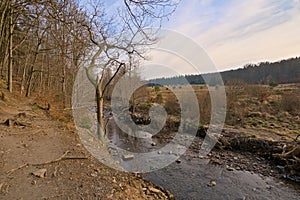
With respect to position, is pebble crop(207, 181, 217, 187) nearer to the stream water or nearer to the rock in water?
the stream water

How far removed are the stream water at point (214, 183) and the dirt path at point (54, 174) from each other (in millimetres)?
1126

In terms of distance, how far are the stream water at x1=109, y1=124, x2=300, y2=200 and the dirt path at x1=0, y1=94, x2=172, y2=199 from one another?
3.69 ft

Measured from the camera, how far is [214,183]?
7773mm

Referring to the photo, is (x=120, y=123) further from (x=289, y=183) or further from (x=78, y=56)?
(x=289, y=183)

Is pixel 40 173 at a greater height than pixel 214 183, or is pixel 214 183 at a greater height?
pixel 40 173

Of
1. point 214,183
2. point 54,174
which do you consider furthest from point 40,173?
point 214,183

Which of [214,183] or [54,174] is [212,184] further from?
[54,174]

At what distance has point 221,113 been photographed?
18.5m

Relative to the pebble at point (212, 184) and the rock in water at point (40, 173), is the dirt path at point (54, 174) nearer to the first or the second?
the rock in water at point (40, 173)

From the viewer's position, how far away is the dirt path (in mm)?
4133

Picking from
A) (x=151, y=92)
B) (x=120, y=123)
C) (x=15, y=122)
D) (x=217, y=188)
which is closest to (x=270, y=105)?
(x=151, y=92)

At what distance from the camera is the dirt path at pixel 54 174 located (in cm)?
413

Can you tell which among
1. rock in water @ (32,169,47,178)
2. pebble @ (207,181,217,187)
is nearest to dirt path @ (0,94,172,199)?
rock in water @ (32,169,47,178)

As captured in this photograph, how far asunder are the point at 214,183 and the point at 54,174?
16.5 feet
